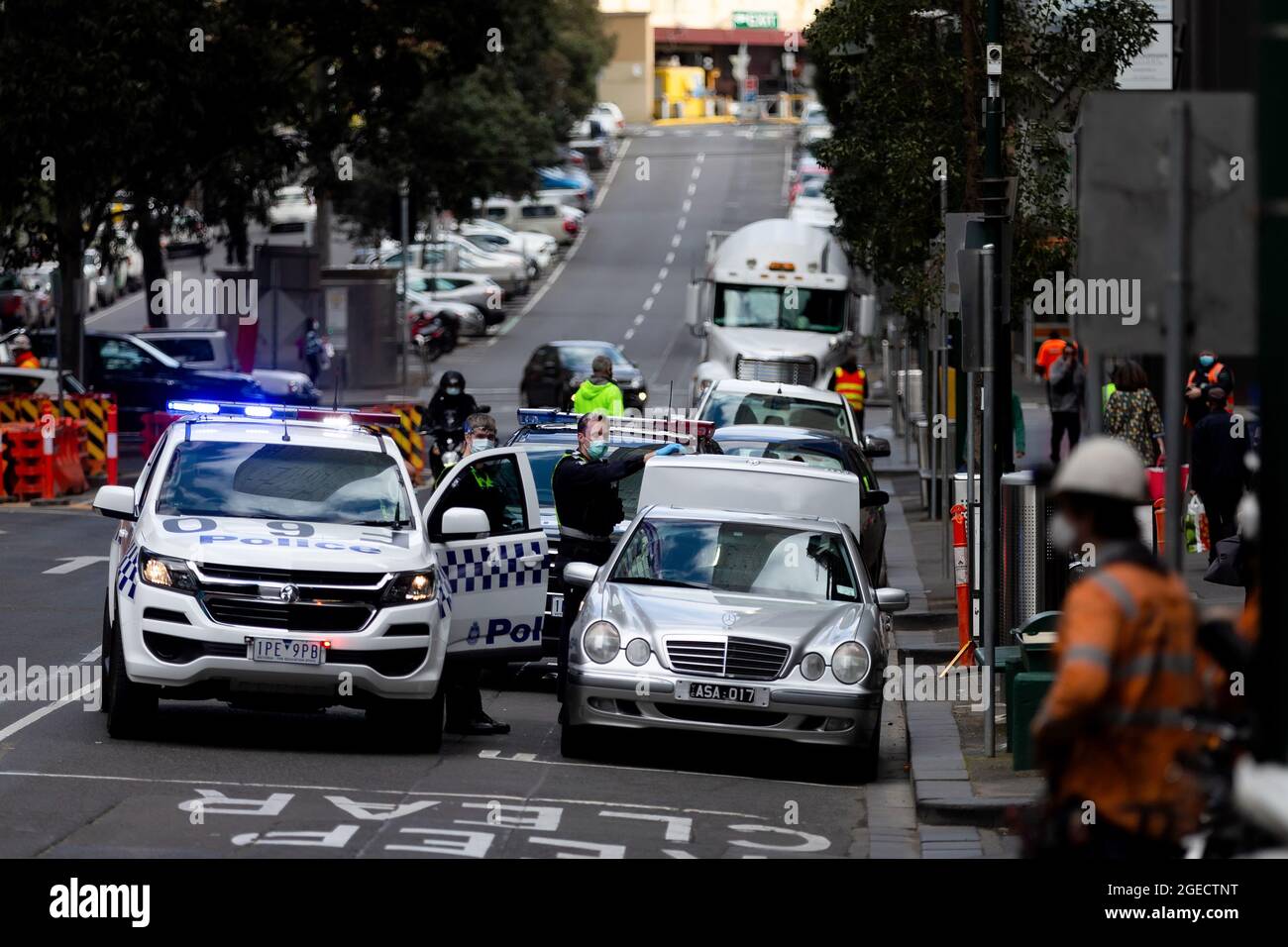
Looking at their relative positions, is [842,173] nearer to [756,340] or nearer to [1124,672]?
[756,340]

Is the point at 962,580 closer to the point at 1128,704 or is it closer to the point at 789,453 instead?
the point at 789,453

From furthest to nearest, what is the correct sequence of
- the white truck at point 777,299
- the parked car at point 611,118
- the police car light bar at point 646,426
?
the parked car at point 611,118 → the white truck at point 777,299 → the police car light bar at point 646,426

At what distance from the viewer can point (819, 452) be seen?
2127 centimetres

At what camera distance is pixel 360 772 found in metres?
12.2

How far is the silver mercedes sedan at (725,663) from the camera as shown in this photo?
41.4ft

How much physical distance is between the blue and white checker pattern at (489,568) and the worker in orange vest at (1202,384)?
1022 centimetres

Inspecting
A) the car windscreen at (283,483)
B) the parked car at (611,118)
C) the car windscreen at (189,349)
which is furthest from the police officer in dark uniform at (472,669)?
the parked car at (611,118)

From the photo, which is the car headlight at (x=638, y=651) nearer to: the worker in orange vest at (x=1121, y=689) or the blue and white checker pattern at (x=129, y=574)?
the blue and white checker pattern at (x=129, y=574)

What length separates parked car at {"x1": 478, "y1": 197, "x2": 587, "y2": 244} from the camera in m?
79.1

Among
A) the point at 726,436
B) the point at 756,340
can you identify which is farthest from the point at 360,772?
the point at 756,340

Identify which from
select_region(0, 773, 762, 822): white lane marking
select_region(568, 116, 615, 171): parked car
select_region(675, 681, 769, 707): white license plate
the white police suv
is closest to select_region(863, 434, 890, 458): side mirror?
the white police suv

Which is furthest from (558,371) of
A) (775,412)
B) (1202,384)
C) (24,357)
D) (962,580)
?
(962,580)

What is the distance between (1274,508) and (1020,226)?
54.1ft

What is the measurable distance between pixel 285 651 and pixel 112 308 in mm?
57234
